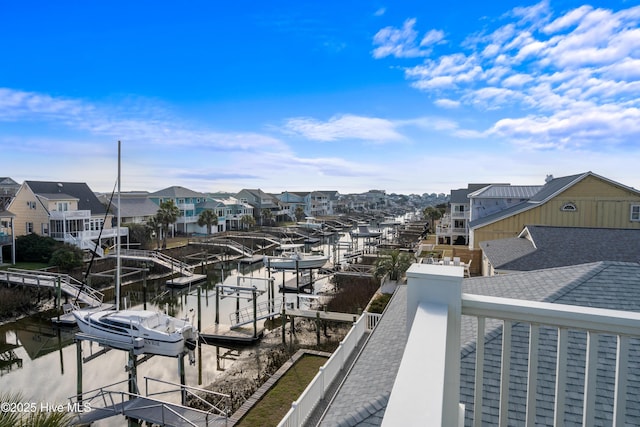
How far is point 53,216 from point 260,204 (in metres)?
44.1

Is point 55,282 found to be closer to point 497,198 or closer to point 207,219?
point 207,219

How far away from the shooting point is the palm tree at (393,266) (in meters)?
24.0

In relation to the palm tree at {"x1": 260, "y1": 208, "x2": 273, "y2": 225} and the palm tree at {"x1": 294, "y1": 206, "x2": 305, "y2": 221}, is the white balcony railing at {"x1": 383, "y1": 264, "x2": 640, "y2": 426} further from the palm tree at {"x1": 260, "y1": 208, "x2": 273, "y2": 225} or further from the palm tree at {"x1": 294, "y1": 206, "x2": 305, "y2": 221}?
the palm tree at {"x1": 294, "y1": 206, "x2": 305, "y2": 221}

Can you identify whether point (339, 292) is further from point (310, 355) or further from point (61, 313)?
point (61, 313)

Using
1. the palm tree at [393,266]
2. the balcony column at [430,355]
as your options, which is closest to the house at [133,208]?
the palm tree at [393,266]

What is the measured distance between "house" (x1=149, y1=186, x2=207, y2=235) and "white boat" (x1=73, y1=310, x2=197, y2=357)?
38.1 metres

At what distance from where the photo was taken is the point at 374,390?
5293 mm

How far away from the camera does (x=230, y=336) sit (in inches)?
780

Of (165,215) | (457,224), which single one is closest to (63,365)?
(165,215)

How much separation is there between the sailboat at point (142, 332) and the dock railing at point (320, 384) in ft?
28.8

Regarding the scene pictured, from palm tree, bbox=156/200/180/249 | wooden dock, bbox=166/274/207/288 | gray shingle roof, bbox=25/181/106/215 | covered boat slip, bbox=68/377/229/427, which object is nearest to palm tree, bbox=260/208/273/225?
palm tree, bbox=156/200/180/249

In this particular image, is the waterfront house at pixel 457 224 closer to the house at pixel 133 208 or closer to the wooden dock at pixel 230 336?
the wooden dock at pixel 230 336

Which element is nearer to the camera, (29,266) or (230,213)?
(29,266)

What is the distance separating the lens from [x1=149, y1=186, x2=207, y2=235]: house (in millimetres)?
56906
